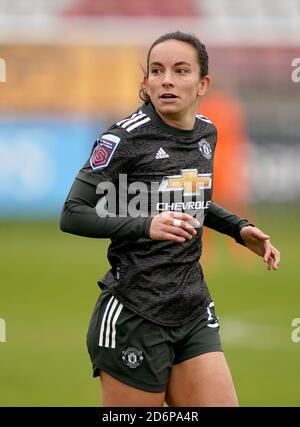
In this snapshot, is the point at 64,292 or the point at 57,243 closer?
the point at 64,292

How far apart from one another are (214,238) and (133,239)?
41.2 feet

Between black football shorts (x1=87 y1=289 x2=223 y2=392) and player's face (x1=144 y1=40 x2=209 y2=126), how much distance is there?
2.87 ft

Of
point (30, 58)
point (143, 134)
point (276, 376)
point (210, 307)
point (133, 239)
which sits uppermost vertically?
point (30, 58)

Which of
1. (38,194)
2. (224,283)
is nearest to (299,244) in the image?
(224,283)

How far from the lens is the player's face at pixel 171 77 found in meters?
4.13

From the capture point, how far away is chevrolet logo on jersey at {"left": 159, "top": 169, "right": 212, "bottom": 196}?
13.6 ft

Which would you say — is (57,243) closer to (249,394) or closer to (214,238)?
(214,238)

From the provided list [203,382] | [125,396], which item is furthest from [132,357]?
[203,382]

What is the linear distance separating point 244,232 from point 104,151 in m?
0.89

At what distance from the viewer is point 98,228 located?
154 inches

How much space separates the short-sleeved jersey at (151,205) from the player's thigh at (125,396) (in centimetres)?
31

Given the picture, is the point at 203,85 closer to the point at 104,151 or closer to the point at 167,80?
the point at 167,80

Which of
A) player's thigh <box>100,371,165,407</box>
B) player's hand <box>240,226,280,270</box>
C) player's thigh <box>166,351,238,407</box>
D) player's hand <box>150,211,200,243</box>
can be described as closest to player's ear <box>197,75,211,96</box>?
player's hand <box>240,226,280,270</box>

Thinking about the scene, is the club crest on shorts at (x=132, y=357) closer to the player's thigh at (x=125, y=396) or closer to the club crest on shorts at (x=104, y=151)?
the player's thigh at (x=125, y=396)
